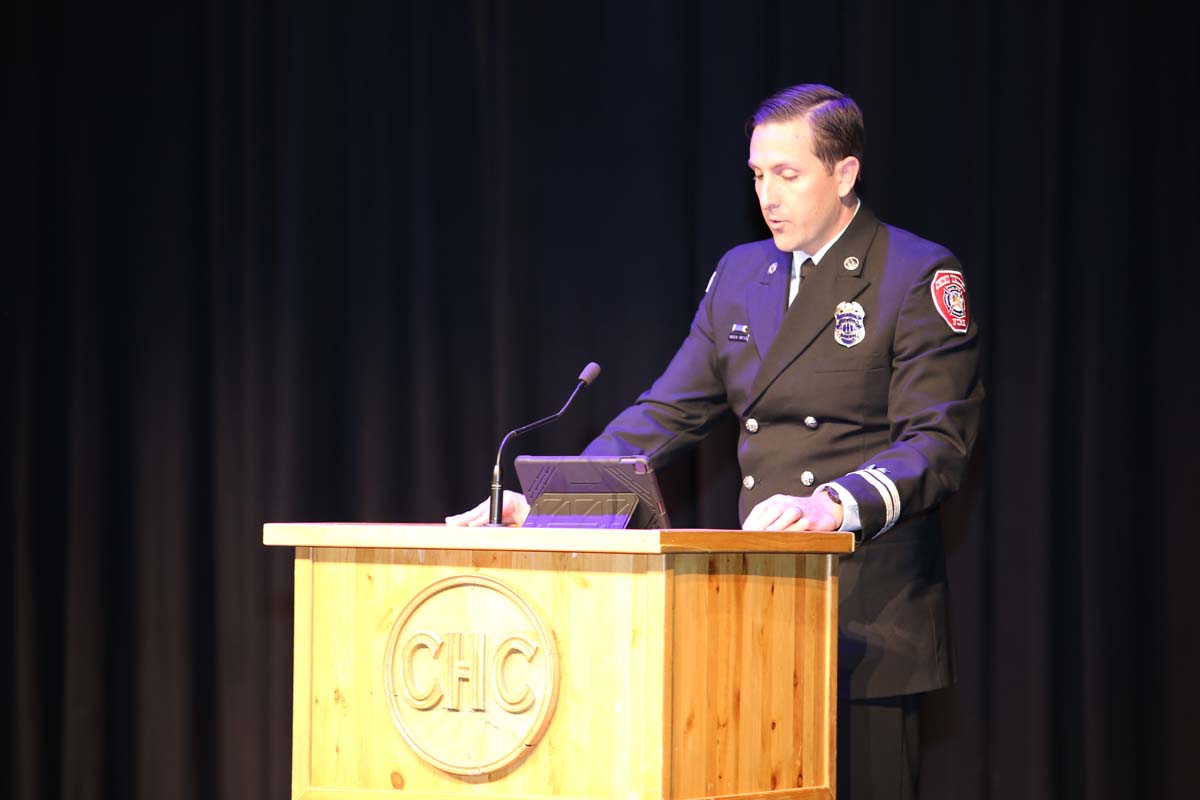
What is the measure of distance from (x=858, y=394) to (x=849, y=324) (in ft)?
0.48

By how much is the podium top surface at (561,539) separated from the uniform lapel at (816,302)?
1.97 feet

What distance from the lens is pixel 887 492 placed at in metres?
2.49

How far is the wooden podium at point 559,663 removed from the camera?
2074 mm

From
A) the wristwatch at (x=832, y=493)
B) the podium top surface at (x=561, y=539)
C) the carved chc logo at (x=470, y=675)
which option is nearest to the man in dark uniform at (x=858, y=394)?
the wristwatch at (x=832, y=493)

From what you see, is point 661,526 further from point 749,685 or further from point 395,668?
point 395,668

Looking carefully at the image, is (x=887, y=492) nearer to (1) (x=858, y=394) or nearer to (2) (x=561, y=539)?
(1) (x=858, y=394)

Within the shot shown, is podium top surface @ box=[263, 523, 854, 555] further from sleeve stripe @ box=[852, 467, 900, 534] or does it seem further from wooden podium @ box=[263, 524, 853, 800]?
sleeve stripe @ box=[852, 467, 900, 534]

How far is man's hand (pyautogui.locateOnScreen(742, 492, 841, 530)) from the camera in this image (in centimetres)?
231

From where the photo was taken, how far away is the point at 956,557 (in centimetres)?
354

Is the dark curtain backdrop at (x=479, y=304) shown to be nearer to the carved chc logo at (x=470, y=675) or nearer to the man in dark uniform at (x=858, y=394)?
the man in dark uniform at (x=858, y=394)

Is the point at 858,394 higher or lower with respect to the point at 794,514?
higher

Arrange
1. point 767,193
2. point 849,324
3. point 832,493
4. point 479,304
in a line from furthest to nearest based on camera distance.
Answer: point 479,304 → point 767,193 → point 849,324 → point 832,493

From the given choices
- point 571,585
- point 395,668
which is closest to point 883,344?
point 571,585

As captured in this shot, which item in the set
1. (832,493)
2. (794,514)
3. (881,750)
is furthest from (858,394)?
(881,750)
